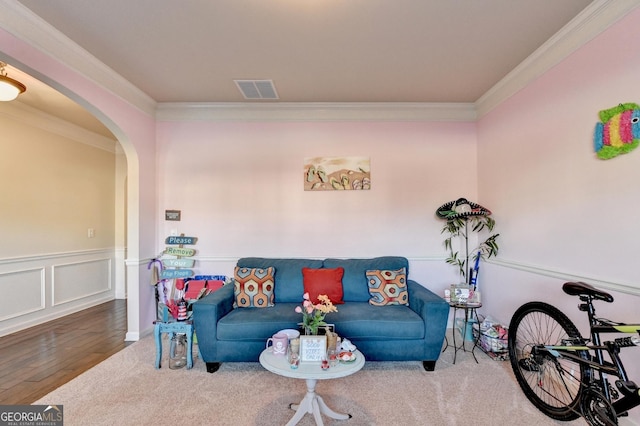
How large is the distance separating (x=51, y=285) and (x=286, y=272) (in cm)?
339

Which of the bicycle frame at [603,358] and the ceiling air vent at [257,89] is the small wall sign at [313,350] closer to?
the bicycle frame at [603,358]

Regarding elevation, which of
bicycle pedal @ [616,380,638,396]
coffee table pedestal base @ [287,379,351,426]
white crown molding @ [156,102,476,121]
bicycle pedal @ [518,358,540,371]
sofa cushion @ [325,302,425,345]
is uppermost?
white crown molding @ [156,102,476,121]

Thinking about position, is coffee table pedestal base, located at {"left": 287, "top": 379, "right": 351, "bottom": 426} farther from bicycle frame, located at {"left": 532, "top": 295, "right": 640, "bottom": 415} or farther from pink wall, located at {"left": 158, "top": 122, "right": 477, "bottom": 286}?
pink wall, located at {"left": 158, "top": 122, "right": 477, "bottom": 286}

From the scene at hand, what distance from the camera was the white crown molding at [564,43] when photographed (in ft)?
6.30

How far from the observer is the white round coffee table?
1726 millimetres

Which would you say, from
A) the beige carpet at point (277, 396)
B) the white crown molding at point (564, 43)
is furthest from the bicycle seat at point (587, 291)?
the white crown molding at point (564, 43)

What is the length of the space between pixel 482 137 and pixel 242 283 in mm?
3324

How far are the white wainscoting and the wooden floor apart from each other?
0.17 metres

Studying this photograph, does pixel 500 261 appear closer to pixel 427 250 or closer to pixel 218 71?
pixel 427 250

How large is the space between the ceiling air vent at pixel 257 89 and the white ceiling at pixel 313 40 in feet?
0.31

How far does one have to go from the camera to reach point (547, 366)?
2020mm

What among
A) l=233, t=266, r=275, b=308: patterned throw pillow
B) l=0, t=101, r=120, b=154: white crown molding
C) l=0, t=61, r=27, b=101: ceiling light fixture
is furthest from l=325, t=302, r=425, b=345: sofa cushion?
l=0, t=101, r=120, b=154: white crown molding

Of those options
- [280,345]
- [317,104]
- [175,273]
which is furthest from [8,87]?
[280,345]

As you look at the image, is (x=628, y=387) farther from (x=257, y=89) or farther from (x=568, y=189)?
(x=257, y=89)
